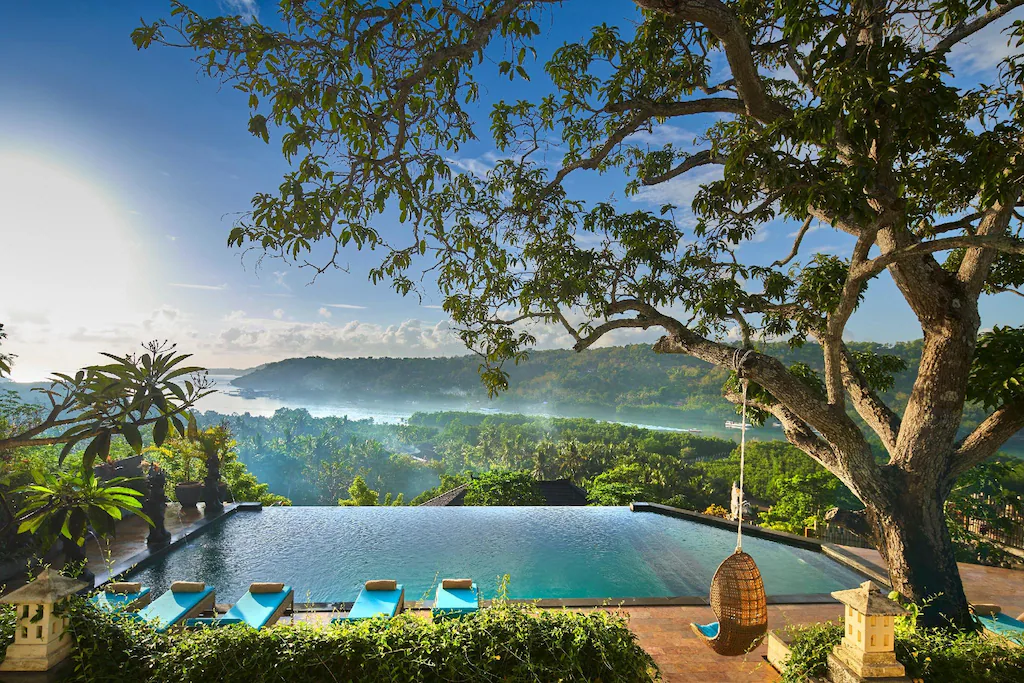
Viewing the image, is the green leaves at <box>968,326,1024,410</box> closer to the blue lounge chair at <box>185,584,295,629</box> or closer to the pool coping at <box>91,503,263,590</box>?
the blue lounge chair at <box>185,584,295,629</box>

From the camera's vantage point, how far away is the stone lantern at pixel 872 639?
2.71 m

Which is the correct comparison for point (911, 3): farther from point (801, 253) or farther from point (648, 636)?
point (648, 636)

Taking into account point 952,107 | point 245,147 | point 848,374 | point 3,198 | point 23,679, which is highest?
point 245,147

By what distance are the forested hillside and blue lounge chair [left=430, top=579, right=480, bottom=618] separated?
16746 mm

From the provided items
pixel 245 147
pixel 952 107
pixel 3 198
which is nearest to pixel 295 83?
pixel 952 107

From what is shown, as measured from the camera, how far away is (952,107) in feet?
9.22

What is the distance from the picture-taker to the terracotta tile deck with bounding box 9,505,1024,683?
3783 mm

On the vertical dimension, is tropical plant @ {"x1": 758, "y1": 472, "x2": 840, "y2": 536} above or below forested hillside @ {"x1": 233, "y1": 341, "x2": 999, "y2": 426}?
below

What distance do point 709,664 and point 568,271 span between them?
3.52m

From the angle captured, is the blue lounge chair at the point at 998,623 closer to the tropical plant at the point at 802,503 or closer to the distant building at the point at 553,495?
the tropical plant at the point at 802,503

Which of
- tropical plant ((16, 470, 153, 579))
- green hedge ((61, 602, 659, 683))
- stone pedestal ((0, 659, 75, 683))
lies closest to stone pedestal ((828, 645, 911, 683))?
green hedge ((61, 602, 659, 683))

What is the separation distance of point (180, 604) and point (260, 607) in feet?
2.01

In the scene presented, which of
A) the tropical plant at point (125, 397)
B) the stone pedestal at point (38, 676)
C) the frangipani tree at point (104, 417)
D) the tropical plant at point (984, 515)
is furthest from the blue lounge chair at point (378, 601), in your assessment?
the tropical plant at point (984, 515)

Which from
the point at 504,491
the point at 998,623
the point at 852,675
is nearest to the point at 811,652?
the point at 852,675
